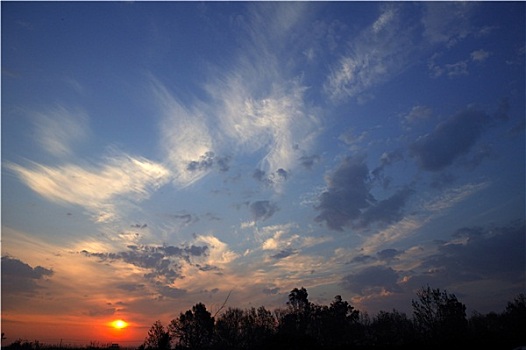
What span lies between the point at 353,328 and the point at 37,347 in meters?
83.2

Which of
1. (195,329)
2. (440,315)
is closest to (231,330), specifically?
(195,329)

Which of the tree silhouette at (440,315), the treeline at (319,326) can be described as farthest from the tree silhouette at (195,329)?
the tree silhouette at (440,315)

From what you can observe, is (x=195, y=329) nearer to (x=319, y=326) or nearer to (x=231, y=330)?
(x=231, y=330)

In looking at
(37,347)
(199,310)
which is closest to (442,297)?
(199,310)

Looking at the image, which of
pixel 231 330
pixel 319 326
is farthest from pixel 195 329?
pixel 319 326

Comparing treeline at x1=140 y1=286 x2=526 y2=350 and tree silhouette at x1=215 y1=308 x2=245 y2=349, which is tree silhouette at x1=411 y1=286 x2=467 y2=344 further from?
tree silhouette at x1=215 y1=308 x2=245 y2=349

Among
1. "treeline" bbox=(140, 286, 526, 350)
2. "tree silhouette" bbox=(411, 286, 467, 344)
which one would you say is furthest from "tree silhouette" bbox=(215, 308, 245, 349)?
"tree silhouette" bbox=(411, 286, 467, 344)

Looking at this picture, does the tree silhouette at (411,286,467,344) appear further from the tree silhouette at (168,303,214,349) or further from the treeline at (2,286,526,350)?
the tree silhouette at (168,303,214,349)

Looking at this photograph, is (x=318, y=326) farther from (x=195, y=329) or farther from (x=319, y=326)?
(x=195, y=329)

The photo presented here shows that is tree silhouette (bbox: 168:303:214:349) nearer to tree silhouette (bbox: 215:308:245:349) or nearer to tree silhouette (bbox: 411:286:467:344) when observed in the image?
tree silhouette (bbox: 215:308:245:349)

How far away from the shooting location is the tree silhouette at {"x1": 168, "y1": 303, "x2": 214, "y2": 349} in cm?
7862

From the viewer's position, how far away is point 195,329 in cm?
8181

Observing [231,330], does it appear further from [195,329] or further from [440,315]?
[440,315]

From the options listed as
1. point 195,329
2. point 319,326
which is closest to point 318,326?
point 319,326
